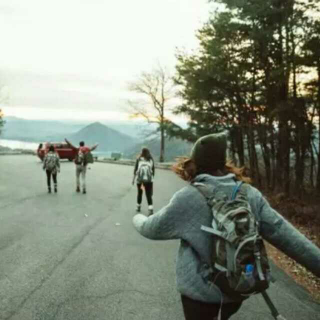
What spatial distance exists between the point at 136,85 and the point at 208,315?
60.5m

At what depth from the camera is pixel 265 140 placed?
82.4ft

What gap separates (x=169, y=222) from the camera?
2.79 meters

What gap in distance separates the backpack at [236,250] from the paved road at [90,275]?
2981 millimetres

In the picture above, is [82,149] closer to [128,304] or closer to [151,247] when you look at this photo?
[151,247]

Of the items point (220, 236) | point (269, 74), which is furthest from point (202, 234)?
point (269, 74)

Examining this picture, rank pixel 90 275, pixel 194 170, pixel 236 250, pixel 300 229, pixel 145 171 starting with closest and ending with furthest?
pixel 236 250
pixel 194 170
pixel 90 275
pixel 300 229
pixel 145 171

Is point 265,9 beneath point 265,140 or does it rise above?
above

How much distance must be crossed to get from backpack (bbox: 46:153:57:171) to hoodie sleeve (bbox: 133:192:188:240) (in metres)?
16.2

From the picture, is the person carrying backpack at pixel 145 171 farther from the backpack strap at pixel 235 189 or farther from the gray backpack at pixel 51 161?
the backpack strap at pixel 235 189

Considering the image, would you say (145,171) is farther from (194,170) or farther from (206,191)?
(206,191)

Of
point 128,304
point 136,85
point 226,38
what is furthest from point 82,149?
point 136,85

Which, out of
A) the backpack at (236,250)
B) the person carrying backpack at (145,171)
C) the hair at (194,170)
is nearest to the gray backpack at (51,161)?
the person carrying backpack at (145,171)

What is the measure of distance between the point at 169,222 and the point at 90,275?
15.3ft

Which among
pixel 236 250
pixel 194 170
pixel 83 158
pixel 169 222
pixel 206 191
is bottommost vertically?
pixel 83 158
